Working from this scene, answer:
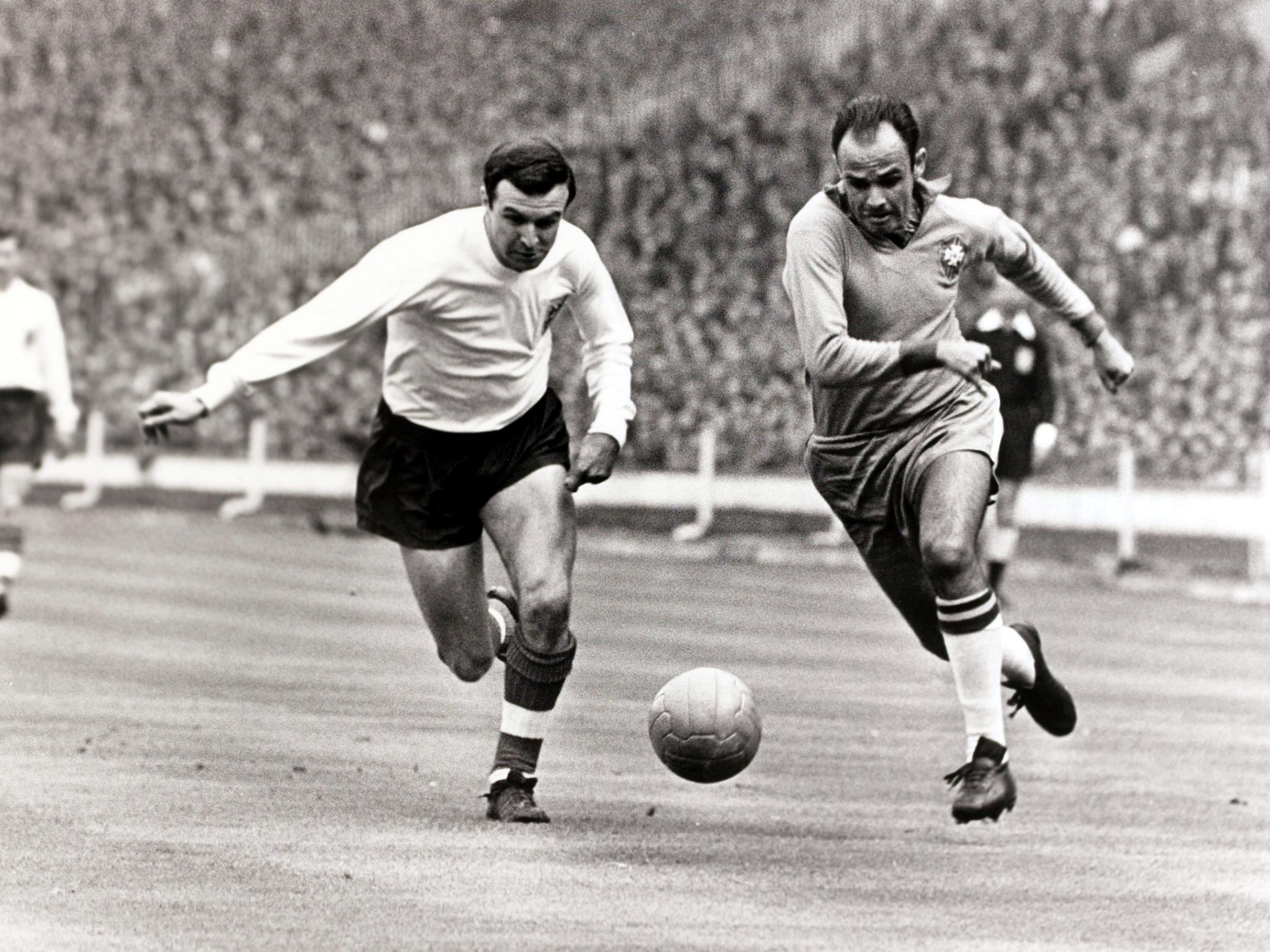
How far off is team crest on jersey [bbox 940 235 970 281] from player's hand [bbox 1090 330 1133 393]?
2.60ft

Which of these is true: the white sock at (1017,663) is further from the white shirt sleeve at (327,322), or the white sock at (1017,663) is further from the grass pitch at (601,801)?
the white shirt sleeve at (327,322)

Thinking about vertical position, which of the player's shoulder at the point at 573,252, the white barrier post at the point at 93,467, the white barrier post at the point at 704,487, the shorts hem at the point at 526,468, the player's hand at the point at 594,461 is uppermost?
the player's shoulder at the point at 573,252

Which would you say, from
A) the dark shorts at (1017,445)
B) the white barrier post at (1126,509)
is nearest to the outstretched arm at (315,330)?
the dark shorts at (1017,445)

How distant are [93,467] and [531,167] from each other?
27.4 meters

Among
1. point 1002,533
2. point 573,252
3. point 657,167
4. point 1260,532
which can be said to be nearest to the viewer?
point 573,252

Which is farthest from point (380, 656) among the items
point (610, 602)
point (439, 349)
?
point (439, 349)

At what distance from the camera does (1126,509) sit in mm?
22922

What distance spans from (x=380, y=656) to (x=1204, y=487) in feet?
34.9

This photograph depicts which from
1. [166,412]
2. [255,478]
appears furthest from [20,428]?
[255,478]

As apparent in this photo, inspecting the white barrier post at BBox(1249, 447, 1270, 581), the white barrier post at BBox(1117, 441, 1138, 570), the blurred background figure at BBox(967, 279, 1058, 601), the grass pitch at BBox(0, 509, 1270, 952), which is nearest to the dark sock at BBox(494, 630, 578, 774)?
the grass pitch at BBox(0, 509, 1270, 952)

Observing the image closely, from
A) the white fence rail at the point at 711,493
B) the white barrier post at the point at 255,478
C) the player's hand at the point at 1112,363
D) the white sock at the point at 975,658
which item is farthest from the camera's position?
the white barrier post at the point at 255,478

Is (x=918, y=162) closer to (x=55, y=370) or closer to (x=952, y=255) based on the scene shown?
(x=952, y=255)

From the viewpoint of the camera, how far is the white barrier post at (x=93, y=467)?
1340 inches

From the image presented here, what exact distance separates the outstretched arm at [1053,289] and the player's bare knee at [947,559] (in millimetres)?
860
